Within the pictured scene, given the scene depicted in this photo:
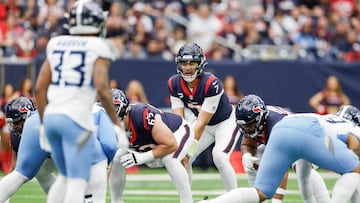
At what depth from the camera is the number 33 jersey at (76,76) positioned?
6395 millimetres

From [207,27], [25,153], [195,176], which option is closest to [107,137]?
[25,153]

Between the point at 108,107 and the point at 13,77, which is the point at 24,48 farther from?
the point at 108,107

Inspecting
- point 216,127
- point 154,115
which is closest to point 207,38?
point 216,127

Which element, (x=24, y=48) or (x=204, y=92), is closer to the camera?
(x=204, y=92)

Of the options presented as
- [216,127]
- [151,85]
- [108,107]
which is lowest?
[151,85]

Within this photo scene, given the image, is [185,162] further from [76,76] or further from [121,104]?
[76,76]

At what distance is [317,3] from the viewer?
2019cm

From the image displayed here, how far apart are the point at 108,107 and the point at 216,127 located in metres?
3.53

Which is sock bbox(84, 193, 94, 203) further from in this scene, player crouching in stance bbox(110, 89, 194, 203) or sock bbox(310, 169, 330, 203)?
sock bbox(310, 169, 330, 203)

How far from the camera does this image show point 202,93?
31.6 ft

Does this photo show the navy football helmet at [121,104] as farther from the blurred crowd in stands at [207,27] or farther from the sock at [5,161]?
the blurred crowd in stands at [207,27]

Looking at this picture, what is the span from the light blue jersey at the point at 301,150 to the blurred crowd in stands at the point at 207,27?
8854 mm

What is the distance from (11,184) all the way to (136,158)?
1176 millimetres

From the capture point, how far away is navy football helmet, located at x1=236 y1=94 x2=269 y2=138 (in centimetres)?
789
